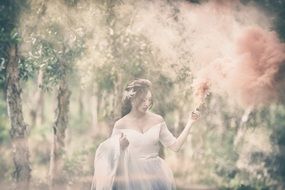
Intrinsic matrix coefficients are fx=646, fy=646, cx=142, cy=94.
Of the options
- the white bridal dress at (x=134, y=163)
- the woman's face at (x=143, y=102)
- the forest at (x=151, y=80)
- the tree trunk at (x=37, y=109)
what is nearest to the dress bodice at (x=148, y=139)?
the white bridal dress at (x=134, y=163)

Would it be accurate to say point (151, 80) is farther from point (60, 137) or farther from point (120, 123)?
point (60, 137)

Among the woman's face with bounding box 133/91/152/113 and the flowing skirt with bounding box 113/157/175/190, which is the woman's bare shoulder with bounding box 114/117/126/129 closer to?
the woman's face with bounding box 133/91/152/113

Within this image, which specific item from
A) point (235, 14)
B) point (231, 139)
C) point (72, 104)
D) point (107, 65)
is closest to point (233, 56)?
point (235, 14)

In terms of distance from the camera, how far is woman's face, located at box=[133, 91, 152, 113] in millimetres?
7188

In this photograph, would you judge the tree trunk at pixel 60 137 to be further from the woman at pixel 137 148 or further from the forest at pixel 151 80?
the woman at pixel 137 148

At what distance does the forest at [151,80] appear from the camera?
279 inches

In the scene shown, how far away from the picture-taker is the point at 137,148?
7.07 metres

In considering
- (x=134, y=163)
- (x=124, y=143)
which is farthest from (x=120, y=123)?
(x=134, y=163)

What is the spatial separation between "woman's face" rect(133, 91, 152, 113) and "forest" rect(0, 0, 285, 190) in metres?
0.08

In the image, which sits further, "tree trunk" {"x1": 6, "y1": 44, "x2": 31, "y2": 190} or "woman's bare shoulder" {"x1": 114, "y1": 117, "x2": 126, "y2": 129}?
"woman's bare shoulder" {"x1": 114, "y1": 117, "x2": 126, "y2": 129}

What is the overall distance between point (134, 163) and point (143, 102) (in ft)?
2.26

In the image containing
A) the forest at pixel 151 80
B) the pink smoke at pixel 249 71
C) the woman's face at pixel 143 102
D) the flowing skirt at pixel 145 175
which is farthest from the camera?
the pink smoke at pixel 249 71

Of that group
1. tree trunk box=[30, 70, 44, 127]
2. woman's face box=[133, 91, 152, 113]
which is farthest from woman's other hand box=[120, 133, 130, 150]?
tree trunk box=[30, 70, 44, 127]

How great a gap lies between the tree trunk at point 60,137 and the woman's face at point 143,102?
76 centimetres
